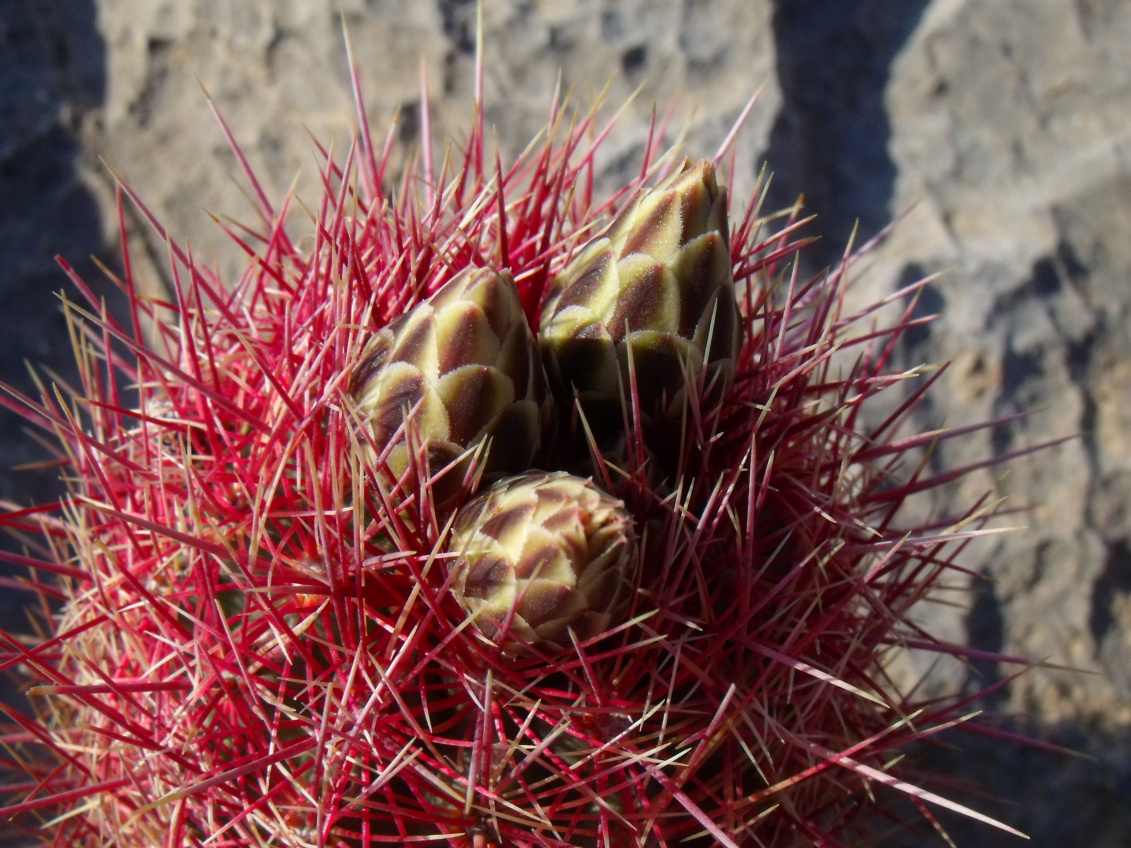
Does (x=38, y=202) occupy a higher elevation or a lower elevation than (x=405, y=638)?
higher

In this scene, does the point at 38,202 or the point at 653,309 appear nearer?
the point at 653,309

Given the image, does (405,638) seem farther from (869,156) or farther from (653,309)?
(869,156)

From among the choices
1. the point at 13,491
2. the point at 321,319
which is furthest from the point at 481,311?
the point at 13,491

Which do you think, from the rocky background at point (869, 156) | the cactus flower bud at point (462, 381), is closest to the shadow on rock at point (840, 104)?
the rocky background at point (869, 156)

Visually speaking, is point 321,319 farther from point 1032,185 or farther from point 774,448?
point 1032,185

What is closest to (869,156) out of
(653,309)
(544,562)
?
(653,309)

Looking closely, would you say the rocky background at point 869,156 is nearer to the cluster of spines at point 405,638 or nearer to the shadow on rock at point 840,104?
the shadow on rock at point 840,104

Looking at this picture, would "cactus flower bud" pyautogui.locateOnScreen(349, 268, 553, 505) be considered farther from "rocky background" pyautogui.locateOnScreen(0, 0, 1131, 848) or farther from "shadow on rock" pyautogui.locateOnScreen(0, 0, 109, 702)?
"shadow on rock" pyautogui.locateOnScreen(0, 0, 109, 702)
